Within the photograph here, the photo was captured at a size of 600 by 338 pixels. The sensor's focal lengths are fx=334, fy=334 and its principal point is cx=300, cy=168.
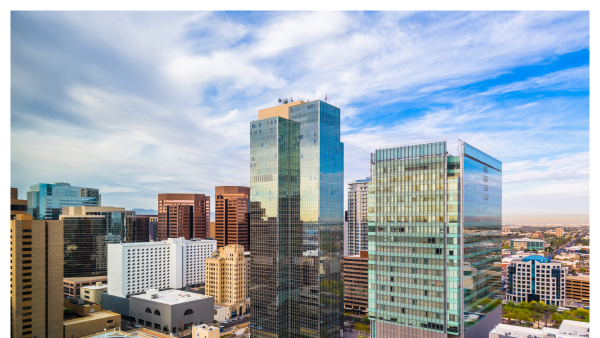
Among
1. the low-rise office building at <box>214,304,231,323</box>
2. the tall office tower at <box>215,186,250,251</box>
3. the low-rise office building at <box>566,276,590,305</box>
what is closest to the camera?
the low-rise office building at <box>214,304,231,323</box>

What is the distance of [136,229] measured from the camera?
275 ft

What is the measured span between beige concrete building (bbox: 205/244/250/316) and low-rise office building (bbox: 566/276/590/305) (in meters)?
50.2

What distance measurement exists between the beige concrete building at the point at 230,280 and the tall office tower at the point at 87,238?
31.3 meters

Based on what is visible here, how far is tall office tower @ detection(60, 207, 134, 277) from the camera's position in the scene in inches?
2665

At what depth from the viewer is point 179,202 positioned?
98625 millimetres

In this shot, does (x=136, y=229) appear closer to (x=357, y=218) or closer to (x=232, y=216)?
(x=232, y=216)

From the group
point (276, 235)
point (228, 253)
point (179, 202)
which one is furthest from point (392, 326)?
point (179, 202)

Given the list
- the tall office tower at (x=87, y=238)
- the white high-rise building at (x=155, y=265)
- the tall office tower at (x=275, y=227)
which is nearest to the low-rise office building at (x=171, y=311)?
the tall office tower at (x=275, y=227)

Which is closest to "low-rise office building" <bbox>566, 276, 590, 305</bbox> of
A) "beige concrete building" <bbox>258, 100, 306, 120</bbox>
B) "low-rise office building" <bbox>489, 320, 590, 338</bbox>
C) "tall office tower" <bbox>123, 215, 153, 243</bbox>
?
"low-rise office building" <bbox>489, 320, 590, 338</bbox>

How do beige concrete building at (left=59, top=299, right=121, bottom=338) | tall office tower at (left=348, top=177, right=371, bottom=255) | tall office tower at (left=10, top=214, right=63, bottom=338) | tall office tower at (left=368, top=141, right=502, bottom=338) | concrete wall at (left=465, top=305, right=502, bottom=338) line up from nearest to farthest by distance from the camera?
1. tall office tower at (left=368, top=141, right=502, bottom=338)
2. concrete wall at (left=465, top=305, right=502, bottom=338)
3. tall office tower at (left=10, top=214, right=63, bottom=338)
4. beige concrete building at (left=59, top=299, right=121, bottom=338)
5. tall office tower at (left=348, top=177, right=371, bottom=255)

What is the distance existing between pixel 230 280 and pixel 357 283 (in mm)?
19962

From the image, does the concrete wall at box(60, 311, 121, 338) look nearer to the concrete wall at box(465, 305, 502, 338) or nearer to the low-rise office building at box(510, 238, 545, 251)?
the concrete wall at box(465, 305, 502, 338)

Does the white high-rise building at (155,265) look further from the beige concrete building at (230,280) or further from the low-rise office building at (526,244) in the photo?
the low-rise office building at (526,244)

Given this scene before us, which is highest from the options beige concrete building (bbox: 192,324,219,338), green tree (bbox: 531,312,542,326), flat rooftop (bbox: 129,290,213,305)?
beige concrete building (bbox: 192,324,219,338)
